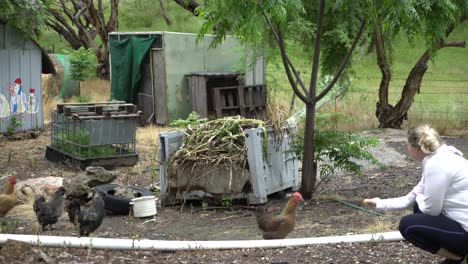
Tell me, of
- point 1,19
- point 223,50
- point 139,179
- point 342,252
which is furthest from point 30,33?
point 342,252

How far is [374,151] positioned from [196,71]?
7.77 metres

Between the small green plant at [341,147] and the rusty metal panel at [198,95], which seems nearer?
the small green plant at [341,147]

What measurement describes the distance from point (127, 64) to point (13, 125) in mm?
5585

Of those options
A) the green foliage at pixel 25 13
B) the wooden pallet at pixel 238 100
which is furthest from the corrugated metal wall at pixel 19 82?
the wooden pallet at pixel 238 100

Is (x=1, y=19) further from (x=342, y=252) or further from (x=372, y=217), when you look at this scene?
(x=342, y=252)

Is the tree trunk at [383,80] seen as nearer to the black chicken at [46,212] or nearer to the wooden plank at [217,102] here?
the wooden plank at [217,102]

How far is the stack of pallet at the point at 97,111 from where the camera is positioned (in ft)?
43.4

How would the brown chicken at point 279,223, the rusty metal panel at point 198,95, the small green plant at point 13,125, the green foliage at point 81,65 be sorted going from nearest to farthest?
the brown chicken at point 279,223
the small green plant at point 13,125
the rusty metal panel at point 198,95
the green foliage at point 81,65

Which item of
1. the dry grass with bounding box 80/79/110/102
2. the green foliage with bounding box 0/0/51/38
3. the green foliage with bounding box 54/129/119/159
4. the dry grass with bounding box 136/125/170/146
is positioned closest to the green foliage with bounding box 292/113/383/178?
the green foliage with bounding box 54/129/119/159

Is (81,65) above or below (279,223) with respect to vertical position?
above

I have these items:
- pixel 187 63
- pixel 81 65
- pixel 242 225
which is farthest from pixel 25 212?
pixel 81 65

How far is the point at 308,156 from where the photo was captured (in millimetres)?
9797

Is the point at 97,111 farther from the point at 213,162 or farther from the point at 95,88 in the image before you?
the point at 95,88

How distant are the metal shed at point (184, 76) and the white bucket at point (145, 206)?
10.8m
